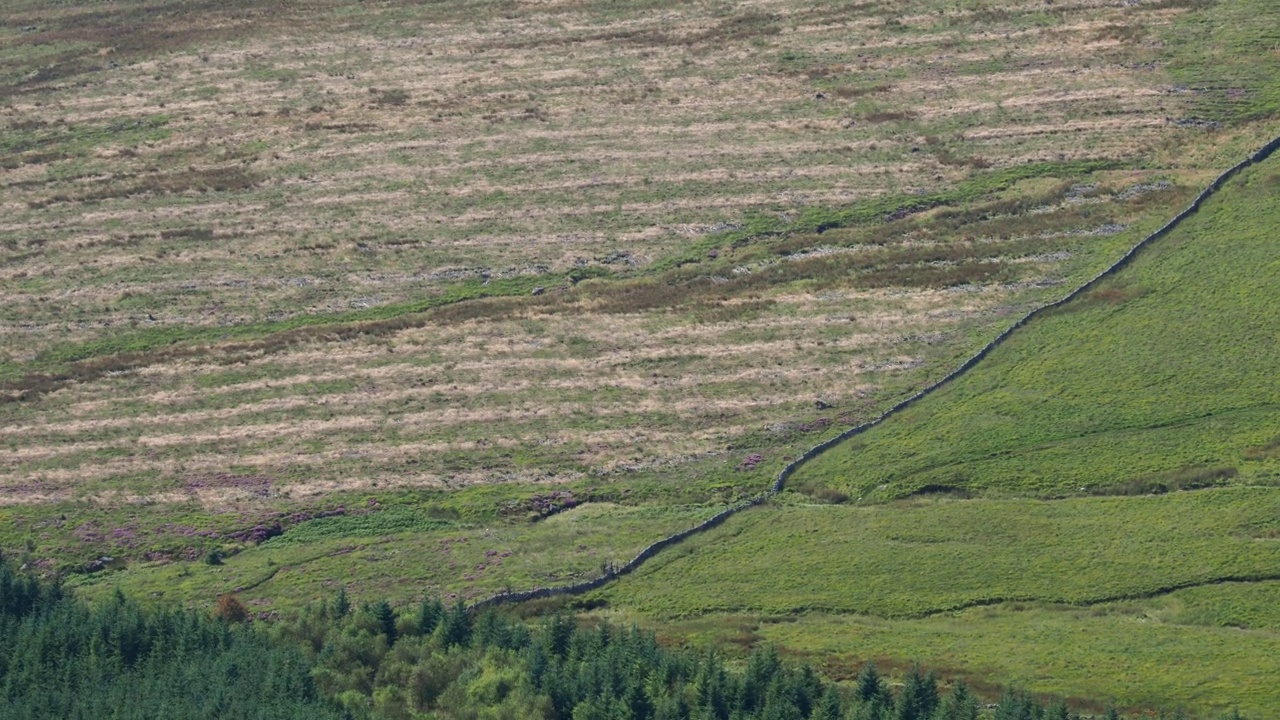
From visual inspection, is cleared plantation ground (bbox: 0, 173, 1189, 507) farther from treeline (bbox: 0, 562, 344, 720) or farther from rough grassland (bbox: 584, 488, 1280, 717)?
treeline (bbox: 0, 562, 344, 720)

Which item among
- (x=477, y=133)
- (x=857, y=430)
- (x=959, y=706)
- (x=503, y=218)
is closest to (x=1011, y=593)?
(x=959, y=706)

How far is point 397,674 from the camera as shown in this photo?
99.2m

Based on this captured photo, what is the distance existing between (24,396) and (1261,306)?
292 feet

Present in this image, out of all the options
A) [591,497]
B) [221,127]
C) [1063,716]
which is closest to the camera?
[1063,716]

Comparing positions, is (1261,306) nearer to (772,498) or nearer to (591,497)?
(772,498)

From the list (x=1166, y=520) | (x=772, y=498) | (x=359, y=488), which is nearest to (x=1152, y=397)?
(x=1166, y=520)

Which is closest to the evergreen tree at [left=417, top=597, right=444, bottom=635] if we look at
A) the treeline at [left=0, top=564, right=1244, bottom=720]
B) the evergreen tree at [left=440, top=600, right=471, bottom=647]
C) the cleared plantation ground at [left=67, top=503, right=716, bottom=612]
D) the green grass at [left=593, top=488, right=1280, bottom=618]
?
the treeline at [left=0, top=564, right=1244, bottom=720]

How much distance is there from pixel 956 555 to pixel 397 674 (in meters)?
34.4

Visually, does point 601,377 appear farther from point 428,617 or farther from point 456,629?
point 456,629

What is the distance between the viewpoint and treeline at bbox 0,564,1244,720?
9462 cm

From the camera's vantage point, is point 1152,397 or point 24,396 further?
point 24,396

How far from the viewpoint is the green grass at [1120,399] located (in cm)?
11544

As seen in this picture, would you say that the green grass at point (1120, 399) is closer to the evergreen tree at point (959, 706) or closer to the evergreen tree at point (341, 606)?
the evergreen tree at point (959, 706)

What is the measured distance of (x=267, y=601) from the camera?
4281 inches
